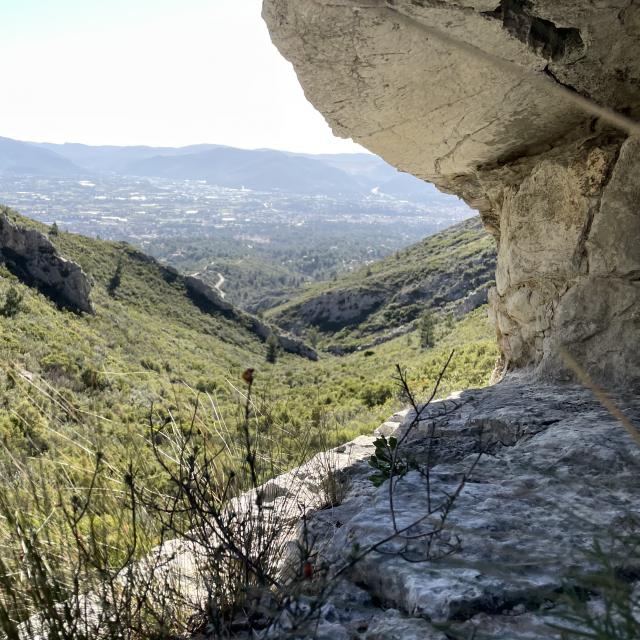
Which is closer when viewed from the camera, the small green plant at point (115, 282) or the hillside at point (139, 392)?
the hillside at point (139, 392)

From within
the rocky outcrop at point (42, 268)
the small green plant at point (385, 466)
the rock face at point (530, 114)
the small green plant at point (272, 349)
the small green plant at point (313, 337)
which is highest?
the rock face at point (530, 114)

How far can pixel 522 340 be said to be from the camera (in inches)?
235

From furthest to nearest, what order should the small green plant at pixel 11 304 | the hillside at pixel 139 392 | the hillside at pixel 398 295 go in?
1. the hillside at pixel 398 295
2. the small green plant at pixel 11 304
3. the hillside at pixel 139 392

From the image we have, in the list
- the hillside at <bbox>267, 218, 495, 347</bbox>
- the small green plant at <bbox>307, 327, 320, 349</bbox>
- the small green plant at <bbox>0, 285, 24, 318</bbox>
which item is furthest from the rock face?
the small green plant at <bbox>307, 327, 320, 349</bbox>

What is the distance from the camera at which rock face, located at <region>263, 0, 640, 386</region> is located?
3.79 m

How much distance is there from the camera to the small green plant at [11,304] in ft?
67.1

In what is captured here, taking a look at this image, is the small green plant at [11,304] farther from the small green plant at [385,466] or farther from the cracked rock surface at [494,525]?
the small green plant at [385,466]

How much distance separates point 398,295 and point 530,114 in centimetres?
6302

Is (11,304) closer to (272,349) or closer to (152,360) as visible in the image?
(152,360)

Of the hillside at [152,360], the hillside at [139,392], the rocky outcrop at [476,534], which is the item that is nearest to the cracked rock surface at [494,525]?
the rocky outcrop at [476,534]

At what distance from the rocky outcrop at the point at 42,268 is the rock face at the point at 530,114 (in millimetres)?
26607

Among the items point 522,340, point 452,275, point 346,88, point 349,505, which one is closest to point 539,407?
point 349,505

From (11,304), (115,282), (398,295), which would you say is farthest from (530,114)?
(398,295)

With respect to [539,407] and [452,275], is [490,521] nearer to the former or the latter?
[539,407]
